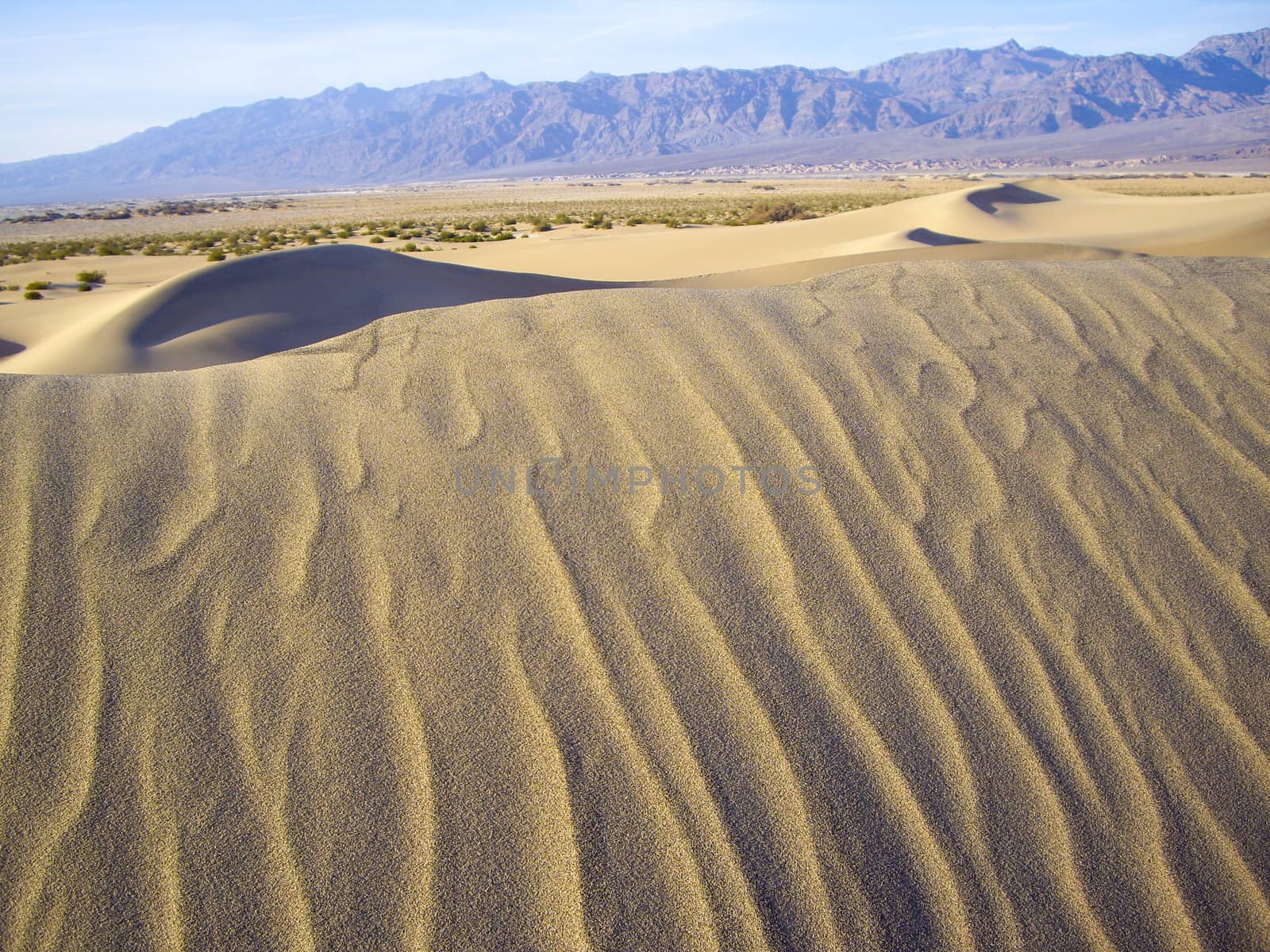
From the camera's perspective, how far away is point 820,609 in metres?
2.06

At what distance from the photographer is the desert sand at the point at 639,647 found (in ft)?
5.14

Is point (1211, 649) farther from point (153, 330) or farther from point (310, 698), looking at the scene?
point (153, 330)

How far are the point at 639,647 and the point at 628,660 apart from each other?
0.15 ft

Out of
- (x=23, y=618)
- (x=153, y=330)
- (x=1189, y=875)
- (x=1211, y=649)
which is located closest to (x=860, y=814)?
(x=1189, y=875)

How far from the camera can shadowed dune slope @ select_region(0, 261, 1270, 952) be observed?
156 centimetres

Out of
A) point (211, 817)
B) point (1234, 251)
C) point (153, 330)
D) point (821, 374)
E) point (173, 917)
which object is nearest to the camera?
point (173, 917)

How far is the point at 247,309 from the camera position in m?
6.28

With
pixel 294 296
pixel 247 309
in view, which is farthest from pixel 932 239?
pixel 247 309

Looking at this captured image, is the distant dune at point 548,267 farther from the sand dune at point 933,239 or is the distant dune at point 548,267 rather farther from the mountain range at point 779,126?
the mountain range at point 779,126

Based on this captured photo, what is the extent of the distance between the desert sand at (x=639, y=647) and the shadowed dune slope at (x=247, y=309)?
10.4 feet

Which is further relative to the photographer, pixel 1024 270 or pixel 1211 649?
pixel 1024 270

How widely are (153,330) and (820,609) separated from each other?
216 inches

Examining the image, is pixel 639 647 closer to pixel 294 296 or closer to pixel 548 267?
pixel 294 296

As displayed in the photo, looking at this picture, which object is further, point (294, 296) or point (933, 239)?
point (933, 239)
